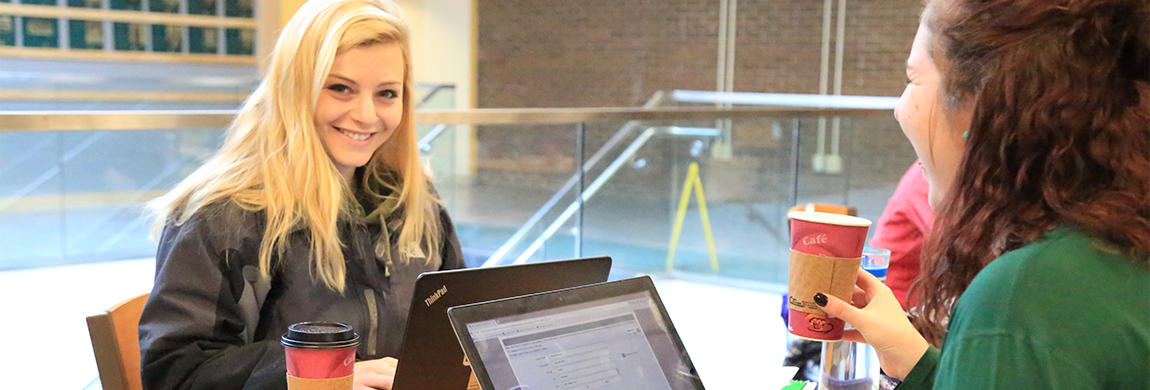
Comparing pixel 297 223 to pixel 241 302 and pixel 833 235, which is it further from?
pixel 833 235

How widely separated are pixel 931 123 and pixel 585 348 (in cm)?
48

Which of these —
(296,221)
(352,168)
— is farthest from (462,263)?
(296,221)

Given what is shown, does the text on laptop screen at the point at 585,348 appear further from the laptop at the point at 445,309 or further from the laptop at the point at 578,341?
the laptop at the point at 445,309

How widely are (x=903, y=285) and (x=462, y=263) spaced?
3.20ft

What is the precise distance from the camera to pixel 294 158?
Result: 1801mm

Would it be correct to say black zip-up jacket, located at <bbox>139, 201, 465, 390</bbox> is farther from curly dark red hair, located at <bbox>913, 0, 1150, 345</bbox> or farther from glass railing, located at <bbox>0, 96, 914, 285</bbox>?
glass railing, located at <bbox>0, 96, 914, 285</bbox>

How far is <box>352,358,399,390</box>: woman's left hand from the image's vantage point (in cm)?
137

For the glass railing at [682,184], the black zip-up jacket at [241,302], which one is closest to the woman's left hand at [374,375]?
the black zip-up jacket at [241,302]

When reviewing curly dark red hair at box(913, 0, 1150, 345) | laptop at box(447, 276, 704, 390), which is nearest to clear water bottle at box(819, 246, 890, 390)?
laptop at box(447, 276, 704, 390)

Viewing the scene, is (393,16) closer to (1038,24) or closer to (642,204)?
(1038,24)

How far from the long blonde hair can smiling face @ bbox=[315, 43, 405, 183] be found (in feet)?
0.09

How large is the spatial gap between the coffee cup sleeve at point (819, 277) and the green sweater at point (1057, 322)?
0.29 metres

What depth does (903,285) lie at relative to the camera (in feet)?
6.90

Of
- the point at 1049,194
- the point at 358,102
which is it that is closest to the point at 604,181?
the point at 358,102
